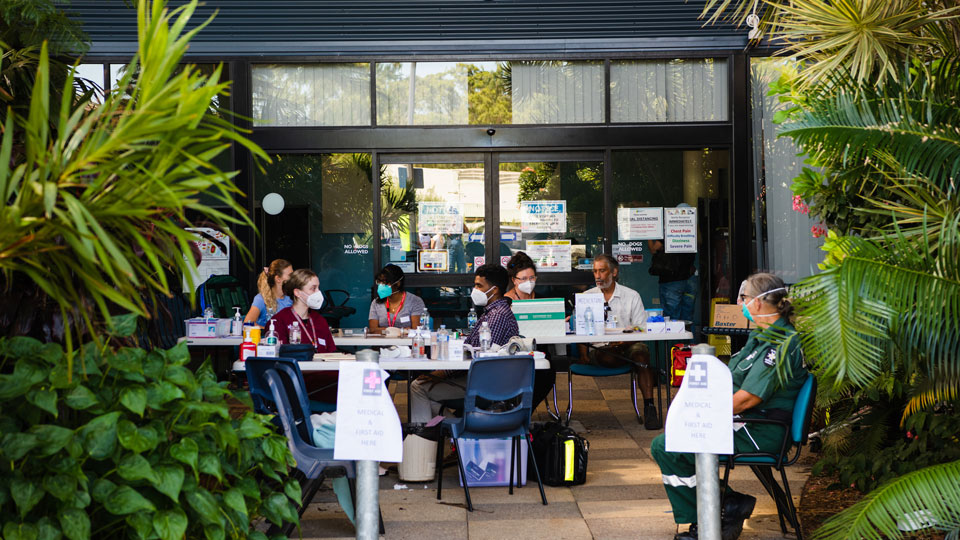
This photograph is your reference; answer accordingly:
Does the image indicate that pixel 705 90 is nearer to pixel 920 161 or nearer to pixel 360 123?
pixel 360 123

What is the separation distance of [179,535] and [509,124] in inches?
280

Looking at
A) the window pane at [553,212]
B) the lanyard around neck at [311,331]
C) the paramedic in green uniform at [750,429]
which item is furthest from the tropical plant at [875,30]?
the window pane at [553,212]

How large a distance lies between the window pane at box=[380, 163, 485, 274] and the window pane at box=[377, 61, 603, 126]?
0.52 meters

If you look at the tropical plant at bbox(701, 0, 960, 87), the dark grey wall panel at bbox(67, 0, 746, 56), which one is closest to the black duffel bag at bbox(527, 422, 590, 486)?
the tropical plant at bbox(701, 0, 960, 87)

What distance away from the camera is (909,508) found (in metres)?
3.56

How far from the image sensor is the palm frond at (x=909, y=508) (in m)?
3.52

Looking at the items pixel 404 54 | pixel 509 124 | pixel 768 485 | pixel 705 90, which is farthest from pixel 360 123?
pixel 768 485

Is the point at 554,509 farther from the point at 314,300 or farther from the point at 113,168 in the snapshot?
the point at 113,168

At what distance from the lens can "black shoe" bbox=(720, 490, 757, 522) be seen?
458cm

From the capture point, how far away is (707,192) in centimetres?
971

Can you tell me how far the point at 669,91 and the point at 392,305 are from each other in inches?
145

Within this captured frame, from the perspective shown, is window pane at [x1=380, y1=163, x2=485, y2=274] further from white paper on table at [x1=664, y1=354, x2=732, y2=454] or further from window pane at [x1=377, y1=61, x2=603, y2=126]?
white paper on table at [x1=664, y1=354, x2=732, y2=454]

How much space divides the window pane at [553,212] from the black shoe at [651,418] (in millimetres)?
2369

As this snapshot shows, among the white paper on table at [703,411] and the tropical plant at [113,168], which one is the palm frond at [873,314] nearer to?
the white paper on table at [703,411]
